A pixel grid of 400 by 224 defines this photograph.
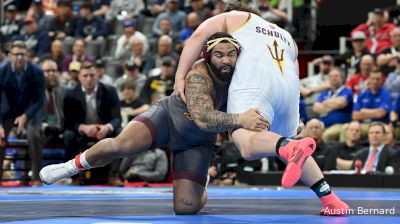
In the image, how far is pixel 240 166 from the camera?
38.4 feet

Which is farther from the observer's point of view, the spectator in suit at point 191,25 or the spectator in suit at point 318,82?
the spectator in suit at point 191,25

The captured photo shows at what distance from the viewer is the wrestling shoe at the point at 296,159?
491 centimetres

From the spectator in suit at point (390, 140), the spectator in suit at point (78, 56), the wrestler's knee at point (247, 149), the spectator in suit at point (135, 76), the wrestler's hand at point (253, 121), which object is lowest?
the spectator in suit at point (390, 140)

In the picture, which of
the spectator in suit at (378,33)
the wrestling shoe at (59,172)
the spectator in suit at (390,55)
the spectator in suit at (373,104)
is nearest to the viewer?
the wrestling shoe at (59,172)

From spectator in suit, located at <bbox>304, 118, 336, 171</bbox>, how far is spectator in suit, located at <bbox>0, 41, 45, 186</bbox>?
3218 mm

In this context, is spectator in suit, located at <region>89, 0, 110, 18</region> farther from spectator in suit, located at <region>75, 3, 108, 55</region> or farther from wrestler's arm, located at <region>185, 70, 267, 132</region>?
wrestler's arm, located at <region>185, 70, 267, 132</region>

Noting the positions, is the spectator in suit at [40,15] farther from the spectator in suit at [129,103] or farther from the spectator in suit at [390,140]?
the spectator in suit at [390,140]

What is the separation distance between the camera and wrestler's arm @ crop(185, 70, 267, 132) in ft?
17.7

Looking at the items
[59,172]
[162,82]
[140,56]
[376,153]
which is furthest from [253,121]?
[140,56]

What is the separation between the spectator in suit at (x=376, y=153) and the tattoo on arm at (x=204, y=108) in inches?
196

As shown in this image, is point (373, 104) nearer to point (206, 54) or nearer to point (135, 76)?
point (135, 76)

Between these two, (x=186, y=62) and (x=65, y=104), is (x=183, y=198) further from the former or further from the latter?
(x=65, y=104)

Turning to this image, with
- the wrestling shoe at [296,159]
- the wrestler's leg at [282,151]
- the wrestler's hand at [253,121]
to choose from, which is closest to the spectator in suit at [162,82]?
the wrestler's leg at [282,151]

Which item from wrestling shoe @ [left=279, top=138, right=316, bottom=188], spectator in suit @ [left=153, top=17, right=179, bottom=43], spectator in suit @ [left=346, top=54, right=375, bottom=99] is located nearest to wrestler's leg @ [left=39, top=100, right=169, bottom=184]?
wrestling shoe @ [left=279, top=138, right=316, bottom=188]
